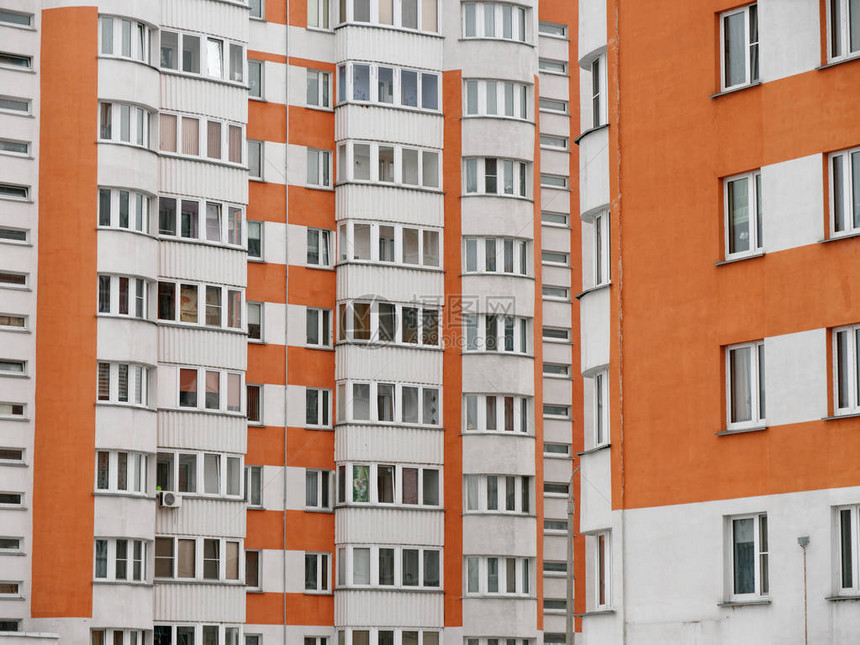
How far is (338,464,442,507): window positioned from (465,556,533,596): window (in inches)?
106

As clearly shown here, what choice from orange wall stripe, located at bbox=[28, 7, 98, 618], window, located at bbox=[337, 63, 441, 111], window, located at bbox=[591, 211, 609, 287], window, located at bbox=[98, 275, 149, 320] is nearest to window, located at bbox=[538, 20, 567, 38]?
window, located at bbox=[337, 63, 441, 111]

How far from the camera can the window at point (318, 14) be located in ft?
200

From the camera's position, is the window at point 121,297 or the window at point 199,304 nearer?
the window at point 121,297

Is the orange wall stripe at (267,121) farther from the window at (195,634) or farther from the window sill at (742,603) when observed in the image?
the window sill at (742,603)

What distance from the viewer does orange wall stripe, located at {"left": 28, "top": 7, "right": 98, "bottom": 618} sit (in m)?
51.5

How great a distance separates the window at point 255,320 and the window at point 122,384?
5.12 metres

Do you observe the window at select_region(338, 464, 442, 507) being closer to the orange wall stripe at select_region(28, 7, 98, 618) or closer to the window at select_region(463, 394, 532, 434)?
the window at select_region(463, 394, 532, 434)

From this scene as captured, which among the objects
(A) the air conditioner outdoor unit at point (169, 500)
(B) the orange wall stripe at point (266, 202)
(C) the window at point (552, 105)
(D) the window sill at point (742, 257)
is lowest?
(A) the air conditioner outdoor unit at point (169, 500)

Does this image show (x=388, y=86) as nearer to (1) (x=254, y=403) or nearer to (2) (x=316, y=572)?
(1) (x=254, y=403)

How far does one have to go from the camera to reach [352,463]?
5828 centimetres

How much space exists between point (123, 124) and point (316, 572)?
17.0m

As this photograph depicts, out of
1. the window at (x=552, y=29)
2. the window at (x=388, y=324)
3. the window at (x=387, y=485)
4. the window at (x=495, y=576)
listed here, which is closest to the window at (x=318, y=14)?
the window at (x=388, y=324)

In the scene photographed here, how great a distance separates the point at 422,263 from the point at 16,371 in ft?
51.7

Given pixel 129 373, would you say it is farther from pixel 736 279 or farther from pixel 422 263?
pixel 736 279
